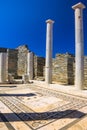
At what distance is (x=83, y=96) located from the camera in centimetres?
738

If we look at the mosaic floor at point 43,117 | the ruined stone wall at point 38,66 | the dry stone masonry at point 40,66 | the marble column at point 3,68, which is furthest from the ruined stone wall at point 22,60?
the mosaic floor at point 43,117

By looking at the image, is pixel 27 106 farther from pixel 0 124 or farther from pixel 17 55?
pixel 17 55

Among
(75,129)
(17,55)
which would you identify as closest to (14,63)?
(17,55)

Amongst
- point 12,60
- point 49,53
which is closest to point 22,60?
point 12,60

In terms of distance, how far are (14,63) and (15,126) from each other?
18.3 meters

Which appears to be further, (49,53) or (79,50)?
(49,53)

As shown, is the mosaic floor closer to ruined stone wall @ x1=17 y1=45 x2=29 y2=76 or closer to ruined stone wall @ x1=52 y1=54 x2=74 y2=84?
ruined stone wall @ x1=52 y1=54 x2=74 y2=84

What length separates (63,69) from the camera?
50.1 feet

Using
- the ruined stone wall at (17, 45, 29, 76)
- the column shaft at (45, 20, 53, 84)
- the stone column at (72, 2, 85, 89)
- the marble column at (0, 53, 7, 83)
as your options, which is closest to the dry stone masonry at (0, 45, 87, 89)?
the ruined stone wall at (17, 45, 29, 76)

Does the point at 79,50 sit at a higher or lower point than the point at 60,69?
higher

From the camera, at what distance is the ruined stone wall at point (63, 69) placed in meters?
14.6

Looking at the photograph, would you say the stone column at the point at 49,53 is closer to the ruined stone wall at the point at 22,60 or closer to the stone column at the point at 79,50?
the stone column at the point at 79,50

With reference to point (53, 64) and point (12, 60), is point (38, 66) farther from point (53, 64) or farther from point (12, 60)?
point (12, 60)

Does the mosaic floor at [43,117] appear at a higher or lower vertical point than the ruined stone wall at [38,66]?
lower
